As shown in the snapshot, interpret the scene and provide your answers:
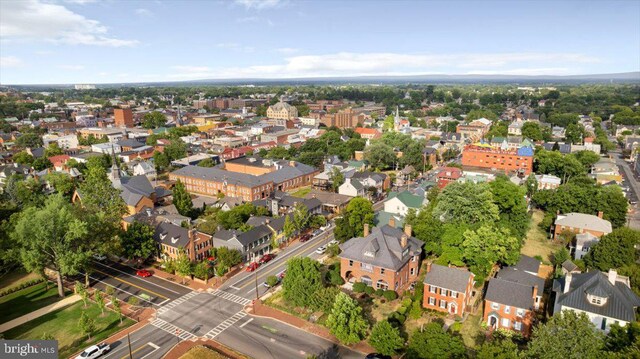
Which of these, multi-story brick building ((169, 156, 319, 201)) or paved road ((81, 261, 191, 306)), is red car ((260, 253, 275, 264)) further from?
multi-story brick building ((169, 156, 319, 201))

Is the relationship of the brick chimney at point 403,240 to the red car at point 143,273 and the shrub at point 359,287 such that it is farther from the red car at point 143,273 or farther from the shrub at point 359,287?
the red car at point 143,273

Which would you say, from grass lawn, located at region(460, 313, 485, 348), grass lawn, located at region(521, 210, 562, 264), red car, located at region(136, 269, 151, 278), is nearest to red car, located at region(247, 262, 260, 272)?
red car, located at region(136, 269, 151, 278)

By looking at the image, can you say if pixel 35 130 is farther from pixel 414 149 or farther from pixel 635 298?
pixel 635 298

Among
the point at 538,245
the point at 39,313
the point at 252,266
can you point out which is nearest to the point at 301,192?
the point at 252,266

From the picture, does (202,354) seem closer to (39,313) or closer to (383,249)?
(39,313)

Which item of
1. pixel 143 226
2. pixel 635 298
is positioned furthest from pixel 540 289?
pixel 143 226

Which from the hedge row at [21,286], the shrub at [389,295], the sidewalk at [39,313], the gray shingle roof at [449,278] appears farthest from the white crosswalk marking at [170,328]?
the gray shingle roof at [449,278]

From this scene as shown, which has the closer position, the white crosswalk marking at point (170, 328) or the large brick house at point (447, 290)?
the white crosswalk marking at point (170, 328)
